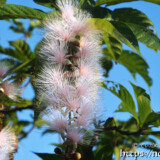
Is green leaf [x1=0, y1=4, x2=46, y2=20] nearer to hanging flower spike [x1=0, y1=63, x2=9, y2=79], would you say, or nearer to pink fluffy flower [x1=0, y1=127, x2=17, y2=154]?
hanging flower spike [x1=0, y1=63, x2=9, y2=79]

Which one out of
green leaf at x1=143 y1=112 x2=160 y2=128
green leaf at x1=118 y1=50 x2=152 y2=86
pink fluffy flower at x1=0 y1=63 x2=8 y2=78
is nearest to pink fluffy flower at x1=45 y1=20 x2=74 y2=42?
pink fluffy flower at x1=0 y1=63 x2=8 y2=78

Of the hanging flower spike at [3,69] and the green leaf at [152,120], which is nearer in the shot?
the hanging flower spike at [3,69]

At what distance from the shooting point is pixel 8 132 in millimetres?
1438

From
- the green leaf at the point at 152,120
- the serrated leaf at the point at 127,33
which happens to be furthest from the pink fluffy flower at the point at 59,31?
the green leaf at the point at 152,120

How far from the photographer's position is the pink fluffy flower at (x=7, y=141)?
1.35 m

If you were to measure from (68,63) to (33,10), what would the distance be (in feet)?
1.22

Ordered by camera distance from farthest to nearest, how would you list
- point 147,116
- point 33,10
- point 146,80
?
point 146,80, point 147,116, point 33,10

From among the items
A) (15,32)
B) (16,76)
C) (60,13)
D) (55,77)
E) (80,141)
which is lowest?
(80,141)

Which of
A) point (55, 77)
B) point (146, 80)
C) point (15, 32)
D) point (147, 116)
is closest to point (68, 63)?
point (55, 77)

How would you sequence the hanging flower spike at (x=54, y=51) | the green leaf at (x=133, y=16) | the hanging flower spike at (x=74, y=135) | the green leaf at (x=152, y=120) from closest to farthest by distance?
the hanging flower spike at (x=74, y=135), the hanging flower spike at (x=54, y=51), the green leaf at (x=133, y=16), the green leaf at (x=152, y=120)

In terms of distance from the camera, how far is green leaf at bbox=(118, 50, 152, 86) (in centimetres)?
237

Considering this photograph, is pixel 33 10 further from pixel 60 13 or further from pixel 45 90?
pixel 45 90

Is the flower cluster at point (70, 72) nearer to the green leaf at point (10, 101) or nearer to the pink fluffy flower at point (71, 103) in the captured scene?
the pink fluffy flower at point (71, 103)

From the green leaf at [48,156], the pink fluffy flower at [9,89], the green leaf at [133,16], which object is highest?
the green leaf at [133,16]
